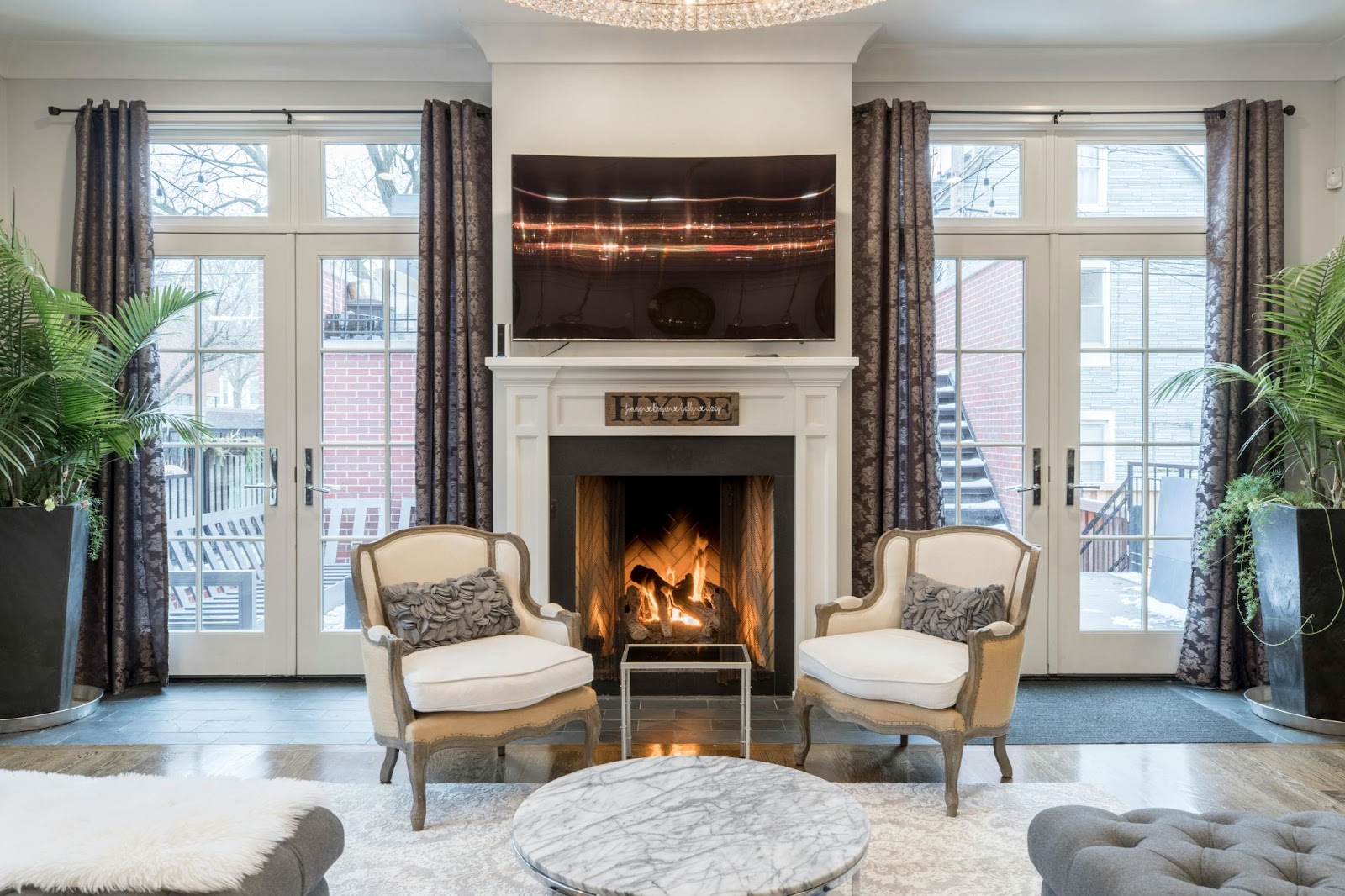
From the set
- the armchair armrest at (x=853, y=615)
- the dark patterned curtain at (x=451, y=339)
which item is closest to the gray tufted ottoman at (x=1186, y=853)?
the armchair armrest at (x=853, y=615)

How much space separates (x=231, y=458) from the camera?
4227mm

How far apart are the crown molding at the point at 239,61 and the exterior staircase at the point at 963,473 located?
274 cm

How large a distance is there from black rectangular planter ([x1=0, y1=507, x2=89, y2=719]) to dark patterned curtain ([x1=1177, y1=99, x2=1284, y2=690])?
16.5ft

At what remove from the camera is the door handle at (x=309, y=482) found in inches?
166

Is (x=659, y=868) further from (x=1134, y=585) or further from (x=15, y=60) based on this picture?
(x=15, y=60)

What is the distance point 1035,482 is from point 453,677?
2989 millimetres

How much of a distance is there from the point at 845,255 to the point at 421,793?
Answer: 2.81m

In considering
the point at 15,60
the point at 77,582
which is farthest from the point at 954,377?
the point at 15,60

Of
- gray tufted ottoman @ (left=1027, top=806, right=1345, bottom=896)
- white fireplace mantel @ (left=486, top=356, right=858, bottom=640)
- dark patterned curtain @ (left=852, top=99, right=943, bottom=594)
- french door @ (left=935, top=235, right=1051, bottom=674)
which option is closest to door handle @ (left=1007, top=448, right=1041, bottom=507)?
french door @ (left=935, top=235, right=1051, bottom=674)

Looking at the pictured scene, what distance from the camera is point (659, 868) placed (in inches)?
64.2

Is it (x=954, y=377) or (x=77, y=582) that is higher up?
(x=954, y=377)

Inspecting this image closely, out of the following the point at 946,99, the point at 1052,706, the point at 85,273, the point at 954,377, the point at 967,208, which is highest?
the point at 946,99

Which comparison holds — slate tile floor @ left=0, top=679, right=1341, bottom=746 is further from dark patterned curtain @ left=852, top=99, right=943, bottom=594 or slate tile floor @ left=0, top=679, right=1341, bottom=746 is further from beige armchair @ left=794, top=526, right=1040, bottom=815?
dark patterned curtain @ left=852, top=99, right=943, bottom=594

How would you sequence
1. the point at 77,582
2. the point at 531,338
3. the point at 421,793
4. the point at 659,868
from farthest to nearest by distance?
the point at 531,338 → the point at 77,582 → the point at 421,793 → the point at 659,868
